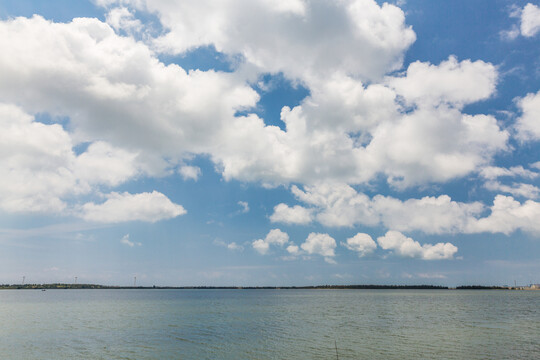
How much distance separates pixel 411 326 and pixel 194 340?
41.9 m

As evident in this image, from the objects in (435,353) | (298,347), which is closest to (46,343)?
(298,347)

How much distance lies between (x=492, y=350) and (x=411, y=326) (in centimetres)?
2336

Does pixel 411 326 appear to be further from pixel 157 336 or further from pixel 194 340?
pixel 157 336

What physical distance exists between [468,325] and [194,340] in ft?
174

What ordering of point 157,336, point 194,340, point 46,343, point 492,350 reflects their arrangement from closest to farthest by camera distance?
1. point 492,350
2. point 46,343
3. point 194,340
4. point 157,336

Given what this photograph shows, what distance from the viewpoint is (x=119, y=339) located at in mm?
Result: 53750

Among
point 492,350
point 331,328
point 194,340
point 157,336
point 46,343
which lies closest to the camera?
point 492,350

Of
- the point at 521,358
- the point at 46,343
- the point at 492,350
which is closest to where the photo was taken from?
the point at 521,358

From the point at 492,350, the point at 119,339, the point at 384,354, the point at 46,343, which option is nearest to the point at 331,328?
the point at 384,354

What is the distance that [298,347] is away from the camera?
46.5m

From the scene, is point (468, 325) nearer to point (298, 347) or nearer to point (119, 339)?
point (298, 347)

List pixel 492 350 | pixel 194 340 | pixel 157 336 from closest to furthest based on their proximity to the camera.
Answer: pixel 492 350, pixel 194 340, pixel 157 336

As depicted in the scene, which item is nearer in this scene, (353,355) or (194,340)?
(353,355)

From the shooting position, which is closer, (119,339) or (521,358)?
(521,358)
